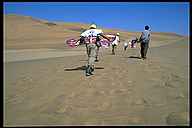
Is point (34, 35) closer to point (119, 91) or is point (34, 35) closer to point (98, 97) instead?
point (119, 91)

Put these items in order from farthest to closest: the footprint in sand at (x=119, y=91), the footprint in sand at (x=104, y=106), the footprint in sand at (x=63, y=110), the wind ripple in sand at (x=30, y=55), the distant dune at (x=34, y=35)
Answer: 1. the distant dune at (x=34, y=35)
2. the wind ripple in sand at (x=30, y=55)
3. the footprint in sand at (x=119, y=91)
4. the footprint in sand at (x=104, y=106)
5. the footprint in sand at (x=63, y=110)

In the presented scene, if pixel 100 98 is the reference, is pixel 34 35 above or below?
above

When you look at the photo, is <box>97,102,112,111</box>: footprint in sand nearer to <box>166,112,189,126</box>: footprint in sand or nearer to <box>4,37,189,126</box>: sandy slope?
<box>4,37,189,126</box>: sandy slope

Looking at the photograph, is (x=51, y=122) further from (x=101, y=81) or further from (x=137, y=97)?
(x=101, y=81)

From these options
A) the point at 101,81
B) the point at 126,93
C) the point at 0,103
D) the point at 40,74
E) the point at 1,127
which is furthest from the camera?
the point at 40,74

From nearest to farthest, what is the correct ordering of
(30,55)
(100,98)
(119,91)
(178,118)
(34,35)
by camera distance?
(178,118) < (100,98) < (119,91) < (30,55) < (34,35)

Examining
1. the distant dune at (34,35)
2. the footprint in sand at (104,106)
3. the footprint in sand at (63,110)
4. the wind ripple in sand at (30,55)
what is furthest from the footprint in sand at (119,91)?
the distant dune at (34,35)

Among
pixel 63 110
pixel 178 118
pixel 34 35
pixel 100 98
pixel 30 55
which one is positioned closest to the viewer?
pixel 178 118

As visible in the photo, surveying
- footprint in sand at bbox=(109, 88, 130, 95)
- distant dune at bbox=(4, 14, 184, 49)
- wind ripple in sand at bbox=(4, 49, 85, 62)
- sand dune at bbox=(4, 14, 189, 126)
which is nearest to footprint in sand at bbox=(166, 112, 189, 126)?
sand dune at bbox=(4, 14, 189, 126)

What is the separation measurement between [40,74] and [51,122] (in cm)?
595

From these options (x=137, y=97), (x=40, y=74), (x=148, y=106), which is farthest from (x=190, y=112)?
(x=40, y=74)

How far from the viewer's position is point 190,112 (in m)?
7.00

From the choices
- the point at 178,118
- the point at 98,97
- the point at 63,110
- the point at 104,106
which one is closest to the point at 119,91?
the point at 98,97

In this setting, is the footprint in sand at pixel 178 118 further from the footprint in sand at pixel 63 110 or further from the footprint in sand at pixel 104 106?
the footprint in sand at pixel 63 110
